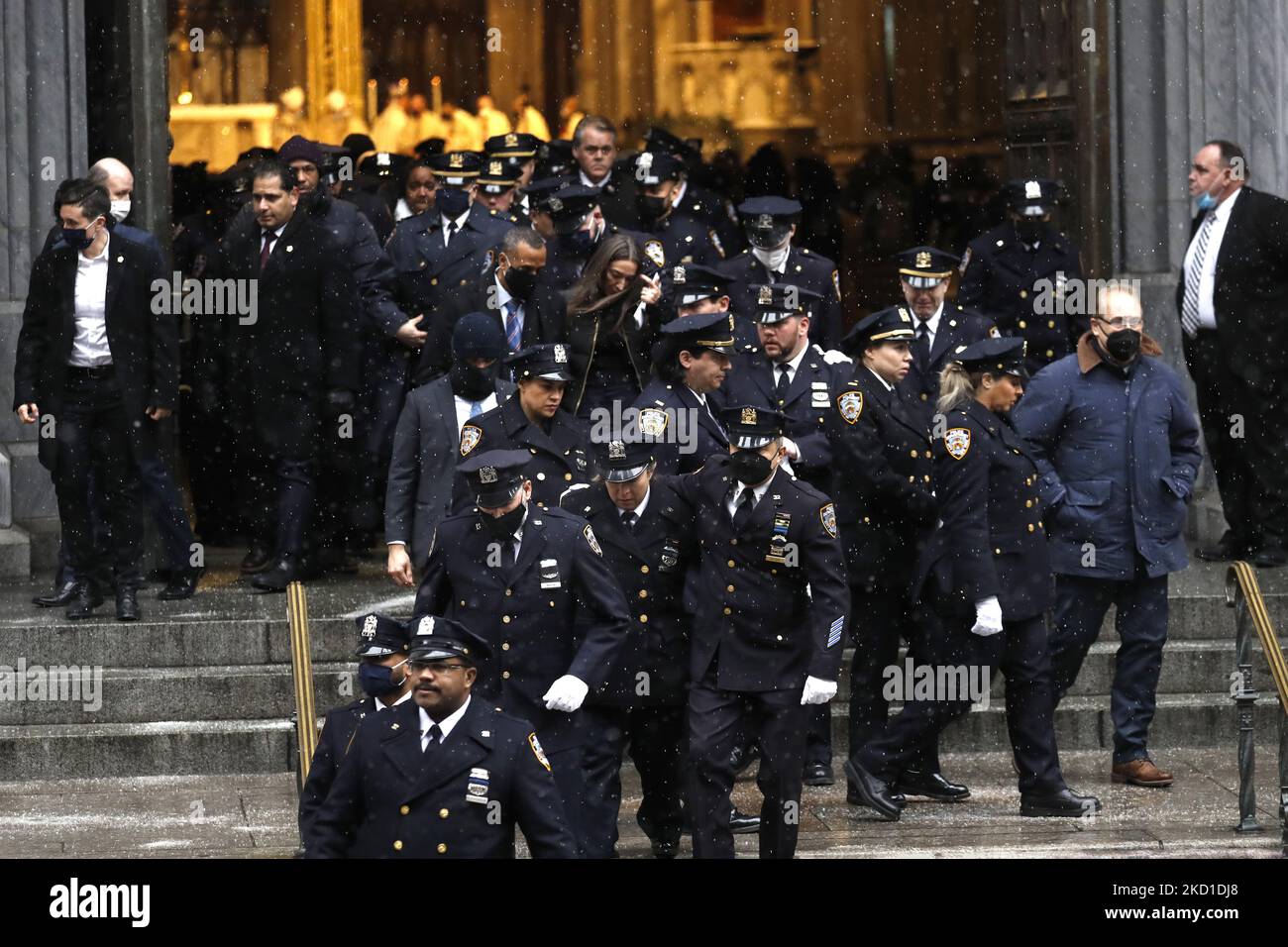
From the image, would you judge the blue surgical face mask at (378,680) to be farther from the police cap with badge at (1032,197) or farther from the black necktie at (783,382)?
the police cap with badge at (1032,197)

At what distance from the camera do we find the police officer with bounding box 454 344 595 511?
36.1 ft

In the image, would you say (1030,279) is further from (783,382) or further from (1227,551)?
(783,382)

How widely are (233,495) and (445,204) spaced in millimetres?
2792

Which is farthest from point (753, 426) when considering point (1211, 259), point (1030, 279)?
point (1211, 259)

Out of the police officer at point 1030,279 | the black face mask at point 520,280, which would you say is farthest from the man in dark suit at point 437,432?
the police officer at point 1030,279

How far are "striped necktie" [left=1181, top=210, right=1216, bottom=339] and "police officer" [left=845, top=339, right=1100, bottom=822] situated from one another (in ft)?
11.1

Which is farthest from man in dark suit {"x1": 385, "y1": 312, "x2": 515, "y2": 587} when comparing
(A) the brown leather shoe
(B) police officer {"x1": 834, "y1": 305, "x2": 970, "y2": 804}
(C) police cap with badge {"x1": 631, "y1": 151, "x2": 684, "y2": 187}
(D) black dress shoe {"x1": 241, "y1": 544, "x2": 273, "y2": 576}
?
(A) the brown leather shoe

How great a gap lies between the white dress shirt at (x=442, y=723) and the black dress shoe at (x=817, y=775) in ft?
12.9

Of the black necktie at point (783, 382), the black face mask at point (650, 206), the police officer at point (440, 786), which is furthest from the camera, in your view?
the black face mask at point (650, 206)

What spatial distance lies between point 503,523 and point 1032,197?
18.0 ft

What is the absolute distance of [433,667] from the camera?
846 centimetres

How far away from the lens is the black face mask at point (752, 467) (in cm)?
1034
